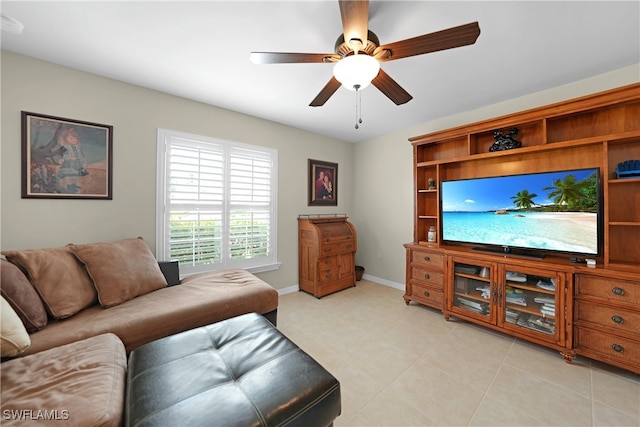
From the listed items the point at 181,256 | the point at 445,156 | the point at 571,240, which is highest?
the point at 445,156

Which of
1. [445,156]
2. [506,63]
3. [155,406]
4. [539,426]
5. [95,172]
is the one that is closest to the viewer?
[155,406]

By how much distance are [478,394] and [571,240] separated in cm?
155

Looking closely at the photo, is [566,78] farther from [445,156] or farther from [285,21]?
[285,21]

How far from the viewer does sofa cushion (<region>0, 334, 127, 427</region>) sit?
821 mm

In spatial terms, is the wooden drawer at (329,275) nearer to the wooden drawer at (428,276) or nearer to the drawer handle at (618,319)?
the wooden drawer at (428,276)

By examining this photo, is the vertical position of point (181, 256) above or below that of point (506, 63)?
below

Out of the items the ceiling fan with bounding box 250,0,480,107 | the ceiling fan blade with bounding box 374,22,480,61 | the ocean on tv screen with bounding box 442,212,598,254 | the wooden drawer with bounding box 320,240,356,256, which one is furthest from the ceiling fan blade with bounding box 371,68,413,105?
the wooden drawer with bounding box 320,240,356,256

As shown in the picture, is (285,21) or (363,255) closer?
(285,21)

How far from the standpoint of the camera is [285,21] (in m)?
1.54

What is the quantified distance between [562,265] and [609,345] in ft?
2.00

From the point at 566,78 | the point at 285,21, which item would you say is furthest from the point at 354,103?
the point at 566,78

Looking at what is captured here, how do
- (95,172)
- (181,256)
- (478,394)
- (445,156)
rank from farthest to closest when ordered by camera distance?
(445,156) → (181,256) → (95,172) → (478,394)

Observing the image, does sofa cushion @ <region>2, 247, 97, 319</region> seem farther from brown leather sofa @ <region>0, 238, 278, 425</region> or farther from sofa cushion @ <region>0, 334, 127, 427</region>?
sofa cushion @ <region>0, 334, 127, 427</region>

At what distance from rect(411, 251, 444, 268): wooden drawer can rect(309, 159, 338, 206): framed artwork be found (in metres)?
1.64
